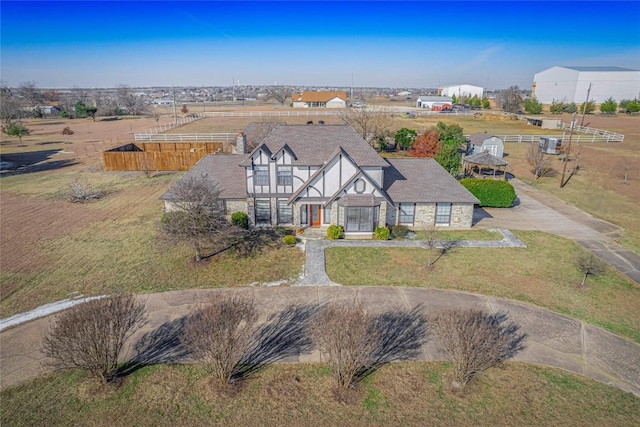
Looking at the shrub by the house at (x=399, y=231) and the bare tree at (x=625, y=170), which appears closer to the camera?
the shrub by the house at (x=399, y=231)

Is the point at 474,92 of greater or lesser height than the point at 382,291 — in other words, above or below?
above

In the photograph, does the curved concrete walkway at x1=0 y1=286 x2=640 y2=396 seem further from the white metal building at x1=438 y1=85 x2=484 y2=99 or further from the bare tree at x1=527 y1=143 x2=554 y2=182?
the white metal building at x1=438 y1=85 x2=484 y2=99

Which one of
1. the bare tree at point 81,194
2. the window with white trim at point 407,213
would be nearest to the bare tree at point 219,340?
the window with white trim at point 407,213

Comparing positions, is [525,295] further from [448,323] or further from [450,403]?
[450,403]

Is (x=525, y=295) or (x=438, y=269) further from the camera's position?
(x=438, y=269)

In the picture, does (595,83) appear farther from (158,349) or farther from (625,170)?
(158,349)

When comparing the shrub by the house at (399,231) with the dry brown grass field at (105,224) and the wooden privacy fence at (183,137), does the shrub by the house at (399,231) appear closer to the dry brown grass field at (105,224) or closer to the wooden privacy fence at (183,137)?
the dry brown grass field at (105,224)

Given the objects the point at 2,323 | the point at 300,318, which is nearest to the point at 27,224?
the point at 2,323
